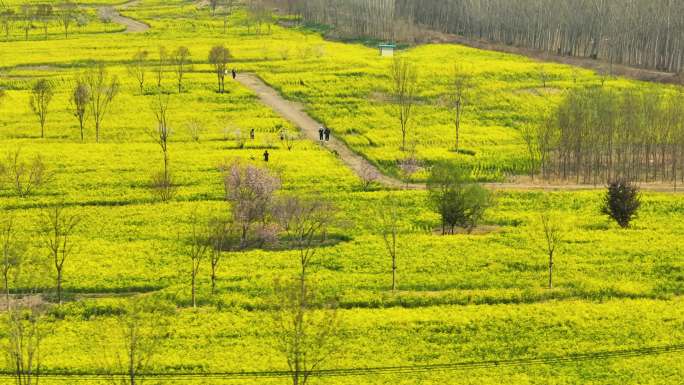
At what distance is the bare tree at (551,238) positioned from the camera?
5194 cm

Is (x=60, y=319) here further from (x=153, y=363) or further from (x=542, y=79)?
(x=542, y=79)

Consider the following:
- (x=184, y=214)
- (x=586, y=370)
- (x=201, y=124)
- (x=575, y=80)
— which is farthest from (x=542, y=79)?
(x=586, y=370)

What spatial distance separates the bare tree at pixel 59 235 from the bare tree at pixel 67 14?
92912mm

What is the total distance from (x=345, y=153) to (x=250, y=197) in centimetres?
2183

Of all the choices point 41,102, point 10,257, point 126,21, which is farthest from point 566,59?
point 10,257

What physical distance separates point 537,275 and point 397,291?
26.2 ft

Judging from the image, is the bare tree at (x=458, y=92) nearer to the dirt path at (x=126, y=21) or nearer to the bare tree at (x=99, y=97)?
the bare tree at (x=99, y=97)

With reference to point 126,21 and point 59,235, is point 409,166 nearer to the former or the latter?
point 59,235

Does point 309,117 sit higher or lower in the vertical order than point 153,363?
higher

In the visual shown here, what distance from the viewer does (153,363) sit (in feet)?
136

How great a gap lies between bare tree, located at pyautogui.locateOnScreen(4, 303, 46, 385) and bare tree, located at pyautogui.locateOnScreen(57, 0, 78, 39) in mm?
108176

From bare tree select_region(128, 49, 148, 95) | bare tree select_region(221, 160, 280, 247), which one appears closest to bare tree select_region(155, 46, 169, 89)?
bare tree select_region(128, 49, 148, 95)

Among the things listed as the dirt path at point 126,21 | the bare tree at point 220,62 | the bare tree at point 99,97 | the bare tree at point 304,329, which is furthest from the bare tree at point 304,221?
the dirt path at point 126,21

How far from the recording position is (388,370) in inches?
1634
